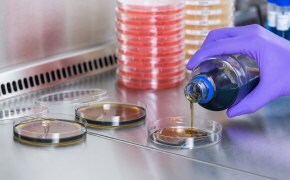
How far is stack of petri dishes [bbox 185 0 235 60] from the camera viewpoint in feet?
8.27

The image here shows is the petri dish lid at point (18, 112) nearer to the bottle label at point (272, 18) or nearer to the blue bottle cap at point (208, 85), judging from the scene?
the blue bottle cap at point (208, 85)

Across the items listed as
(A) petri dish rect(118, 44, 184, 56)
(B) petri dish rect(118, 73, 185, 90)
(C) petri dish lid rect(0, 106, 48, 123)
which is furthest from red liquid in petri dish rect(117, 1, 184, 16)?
(C) petri dish lid rect(0, 106, 48, 123)

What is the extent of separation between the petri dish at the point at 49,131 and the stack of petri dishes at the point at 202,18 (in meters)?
0.77

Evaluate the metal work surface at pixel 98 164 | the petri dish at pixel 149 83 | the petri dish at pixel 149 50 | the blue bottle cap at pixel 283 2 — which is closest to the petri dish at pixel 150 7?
the petri dish at pixel 149 50

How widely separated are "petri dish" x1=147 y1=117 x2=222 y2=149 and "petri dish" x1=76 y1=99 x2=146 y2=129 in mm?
92

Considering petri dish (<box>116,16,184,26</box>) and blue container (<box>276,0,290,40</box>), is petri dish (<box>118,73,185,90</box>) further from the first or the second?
blue container (<box>276,0,290,40</box>)

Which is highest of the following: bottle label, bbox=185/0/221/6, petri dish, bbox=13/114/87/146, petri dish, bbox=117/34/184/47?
bottle label, bbox=185/0/221/6

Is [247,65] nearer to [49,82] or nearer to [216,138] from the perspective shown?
[216,138]

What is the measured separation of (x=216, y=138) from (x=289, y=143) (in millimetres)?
198

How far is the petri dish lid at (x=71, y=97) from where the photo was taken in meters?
2.18

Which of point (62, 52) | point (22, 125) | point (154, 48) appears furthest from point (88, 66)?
point (22, 125)

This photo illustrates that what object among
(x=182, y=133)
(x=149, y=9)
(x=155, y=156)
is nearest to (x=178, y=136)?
(x=182, y=133)

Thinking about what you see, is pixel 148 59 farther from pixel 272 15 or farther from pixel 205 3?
pixel 272 15

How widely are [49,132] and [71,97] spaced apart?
40 cm
